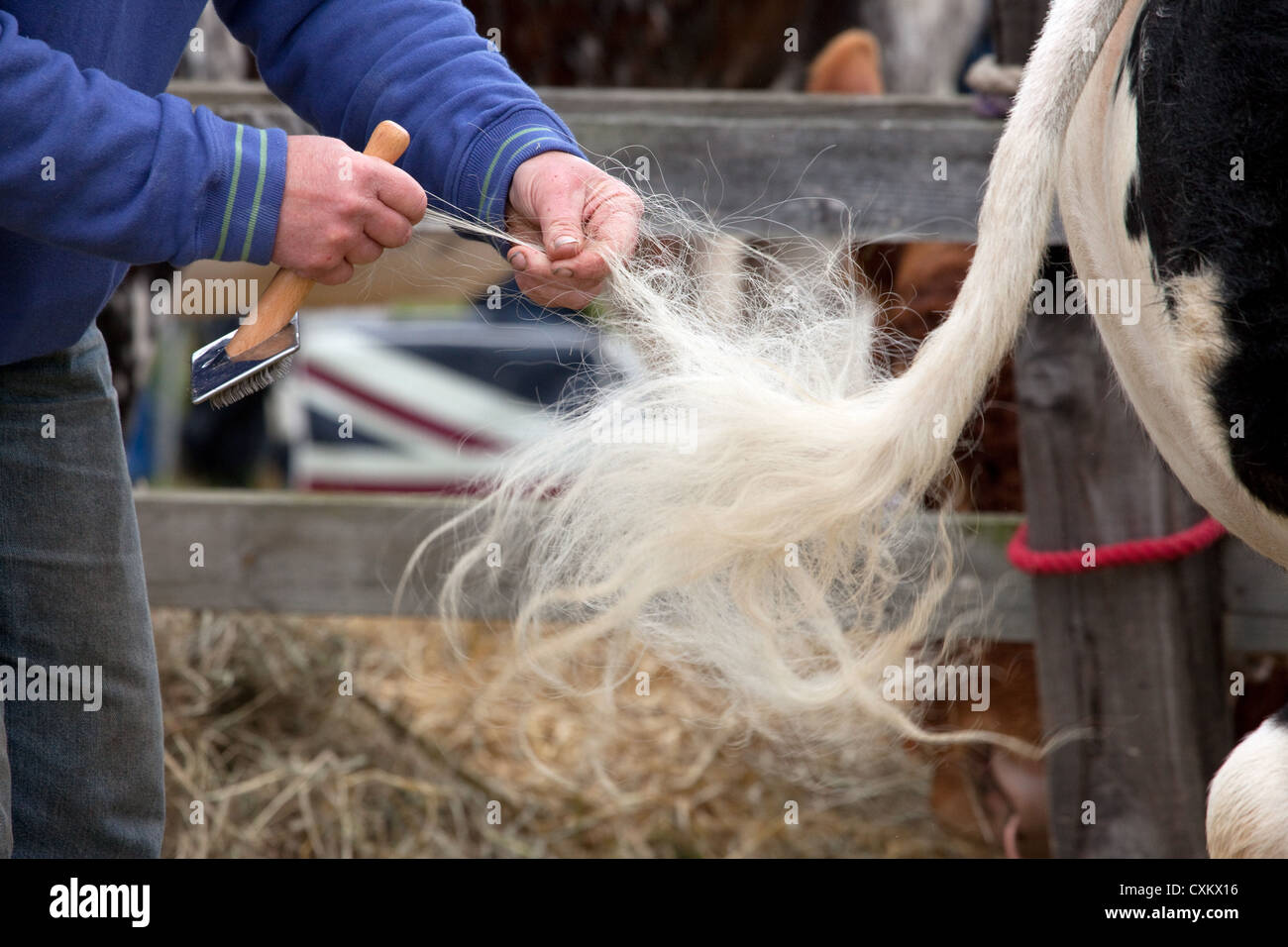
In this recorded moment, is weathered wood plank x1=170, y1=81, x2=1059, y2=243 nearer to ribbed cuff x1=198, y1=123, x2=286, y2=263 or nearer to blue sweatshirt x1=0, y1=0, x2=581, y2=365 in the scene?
blue sweatshirt x1=0, y1=0, x2=581, y2=365

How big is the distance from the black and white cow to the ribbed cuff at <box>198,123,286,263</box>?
0.73 metres

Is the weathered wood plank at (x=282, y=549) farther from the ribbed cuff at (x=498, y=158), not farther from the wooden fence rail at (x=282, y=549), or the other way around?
the ribbed cuff at (x=498, y=158)

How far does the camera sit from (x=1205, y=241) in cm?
97

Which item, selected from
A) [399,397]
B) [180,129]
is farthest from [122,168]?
[399,397]

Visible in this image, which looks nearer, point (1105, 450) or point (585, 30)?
point (1105, 450)

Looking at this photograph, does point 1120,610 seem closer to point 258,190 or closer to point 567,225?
point 567,225

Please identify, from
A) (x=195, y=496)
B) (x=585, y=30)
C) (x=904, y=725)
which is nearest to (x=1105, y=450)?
(x=904, y=725)

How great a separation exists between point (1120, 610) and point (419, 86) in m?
1.27

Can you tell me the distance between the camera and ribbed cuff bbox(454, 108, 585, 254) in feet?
3.92

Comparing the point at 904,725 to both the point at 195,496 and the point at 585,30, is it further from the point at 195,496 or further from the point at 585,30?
the point at 585,30

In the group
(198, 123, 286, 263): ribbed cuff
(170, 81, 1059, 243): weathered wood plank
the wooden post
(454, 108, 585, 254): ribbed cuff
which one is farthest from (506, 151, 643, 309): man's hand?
the wooden post

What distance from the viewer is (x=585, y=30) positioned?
403 cm

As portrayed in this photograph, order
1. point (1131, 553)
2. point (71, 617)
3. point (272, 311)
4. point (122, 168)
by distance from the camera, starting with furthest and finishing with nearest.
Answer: point (1131, 553)
point (71, 617)
point (272, 311)
point (122, 168)
